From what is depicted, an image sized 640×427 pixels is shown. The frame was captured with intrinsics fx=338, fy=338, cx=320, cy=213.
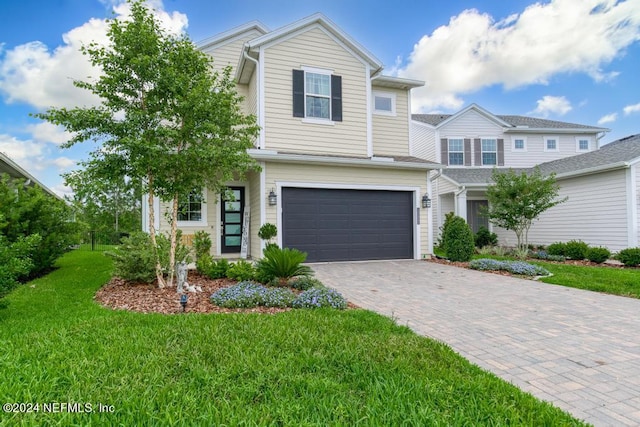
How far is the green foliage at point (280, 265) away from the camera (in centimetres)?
615

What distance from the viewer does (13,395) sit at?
2287mm

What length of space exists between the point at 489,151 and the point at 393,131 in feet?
29.3

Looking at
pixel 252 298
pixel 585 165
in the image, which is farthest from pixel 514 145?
pixel 252 298

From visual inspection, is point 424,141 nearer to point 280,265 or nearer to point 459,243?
point 459,243

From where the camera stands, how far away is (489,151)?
1842 cm

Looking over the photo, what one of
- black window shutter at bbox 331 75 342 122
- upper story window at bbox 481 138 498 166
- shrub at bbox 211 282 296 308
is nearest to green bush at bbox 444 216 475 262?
black window shutter at bbox 331 75 342 122

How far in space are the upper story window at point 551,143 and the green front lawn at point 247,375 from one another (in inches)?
780

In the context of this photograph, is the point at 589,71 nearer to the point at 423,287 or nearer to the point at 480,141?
the point at 480,141

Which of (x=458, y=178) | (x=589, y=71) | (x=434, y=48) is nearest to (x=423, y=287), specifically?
(x=458, y=178)

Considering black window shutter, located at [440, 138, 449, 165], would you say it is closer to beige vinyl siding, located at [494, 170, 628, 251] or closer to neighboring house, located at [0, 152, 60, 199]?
beige vinyl siding, located at [494, 170, 628, 251]

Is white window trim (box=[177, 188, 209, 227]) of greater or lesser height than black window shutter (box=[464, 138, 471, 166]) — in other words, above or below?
below

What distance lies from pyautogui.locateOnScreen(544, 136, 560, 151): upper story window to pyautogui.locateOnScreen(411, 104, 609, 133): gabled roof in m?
0.51

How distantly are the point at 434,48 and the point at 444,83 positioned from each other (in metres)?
4.35

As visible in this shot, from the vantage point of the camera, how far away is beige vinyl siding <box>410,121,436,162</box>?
1823cm
